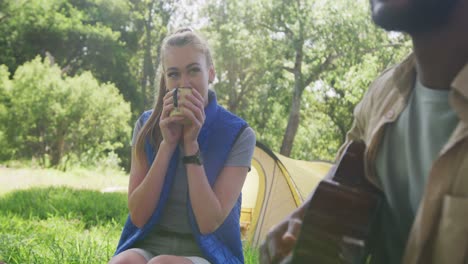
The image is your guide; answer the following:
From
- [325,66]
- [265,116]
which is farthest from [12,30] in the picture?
[325,66]

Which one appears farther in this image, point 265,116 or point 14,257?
point 265,116

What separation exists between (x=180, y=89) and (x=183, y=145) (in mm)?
226

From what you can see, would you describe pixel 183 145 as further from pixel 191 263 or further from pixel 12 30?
pixel 12 30

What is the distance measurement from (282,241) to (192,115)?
0.86m

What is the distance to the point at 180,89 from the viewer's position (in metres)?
1.89

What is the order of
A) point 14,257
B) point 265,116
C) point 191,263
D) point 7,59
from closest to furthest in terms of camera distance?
point 191,263
point 14,257
point 265,116
point 7,59

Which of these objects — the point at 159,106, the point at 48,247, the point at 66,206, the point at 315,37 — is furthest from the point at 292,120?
the point at 159,106

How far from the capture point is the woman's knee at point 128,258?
1842 millimetres

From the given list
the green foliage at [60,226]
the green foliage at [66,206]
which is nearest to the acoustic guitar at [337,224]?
the green foliage at [60,226]

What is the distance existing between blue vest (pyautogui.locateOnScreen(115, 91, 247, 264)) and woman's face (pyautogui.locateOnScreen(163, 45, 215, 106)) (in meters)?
0.13

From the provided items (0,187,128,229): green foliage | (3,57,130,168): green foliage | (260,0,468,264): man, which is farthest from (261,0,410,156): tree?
(260,0,468,264): man

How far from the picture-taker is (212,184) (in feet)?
6.54

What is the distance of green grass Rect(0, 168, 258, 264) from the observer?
3824 millimetres

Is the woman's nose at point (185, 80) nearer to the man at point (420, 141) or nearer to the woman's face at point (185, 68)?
the woman's face at point (185, 68)
